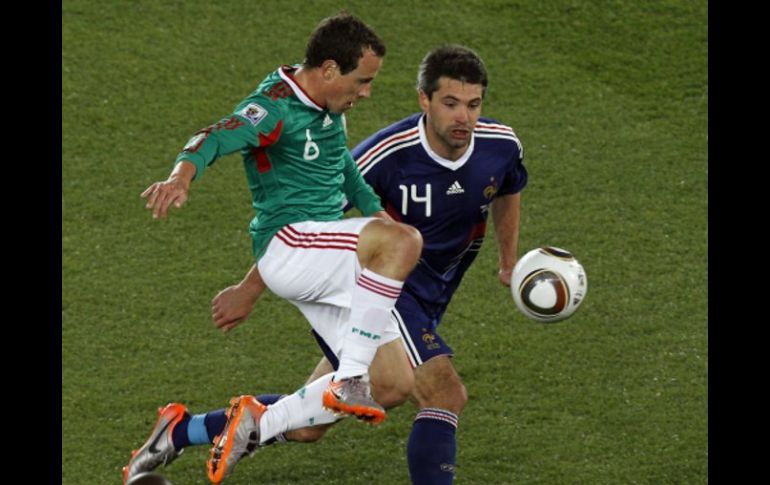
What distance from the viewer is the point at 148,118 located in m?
10.7

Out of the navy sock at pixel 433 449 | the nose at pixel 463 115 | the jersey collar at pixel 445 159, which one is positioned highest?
the nose at pixel 463 115

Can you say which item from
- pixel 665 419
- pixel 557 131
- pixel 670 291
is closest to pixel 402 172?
pixel 665 419

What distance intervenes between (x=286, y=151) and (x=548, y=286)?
1.36 metres

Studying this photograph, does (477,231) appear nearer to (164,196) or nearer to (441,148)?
(441,148)

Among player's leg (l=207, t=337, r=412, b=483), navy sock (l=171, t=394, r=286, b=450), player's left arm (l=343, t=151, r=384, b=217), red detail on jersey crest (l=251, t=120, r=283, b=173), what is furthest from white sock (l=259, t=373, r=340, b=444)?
red detail on jersey crest (l=251, t=120, r=283, b=173)

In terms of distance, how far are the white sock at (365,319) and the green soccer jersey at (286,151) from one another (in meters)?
0.44

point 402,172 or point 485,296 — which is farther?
point 485,296

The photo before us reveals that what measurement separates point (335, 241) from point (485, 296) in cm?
283

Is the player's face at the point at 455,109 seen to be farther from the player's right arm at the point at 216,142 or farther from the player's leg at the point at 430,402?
the player's right arm at the point at 216,142

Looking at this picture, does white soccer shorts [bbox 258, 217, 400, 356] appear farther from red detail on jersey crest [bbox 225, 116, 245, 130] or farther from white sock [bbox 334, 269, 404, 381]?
red detail on jersey crest [bbox 225, 116, 245, 130]

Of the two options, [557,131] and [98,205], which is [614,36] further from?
[98,205]

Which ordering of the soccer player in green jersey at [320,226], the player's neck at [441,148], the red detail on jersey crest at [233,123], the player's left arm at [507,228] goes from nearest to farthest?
1. the red detail on jersey crest at [233,123]
2. the soccer player in green jersey at [320,226]
3. the player's neck at [441,148]
4. the player's left arm at [507,228]

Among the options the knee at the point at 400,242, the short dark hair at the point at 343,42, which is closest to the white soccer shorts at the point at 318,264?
the knee at the point at 400,242

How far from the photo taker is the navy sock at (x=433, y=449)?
700 centimetres
